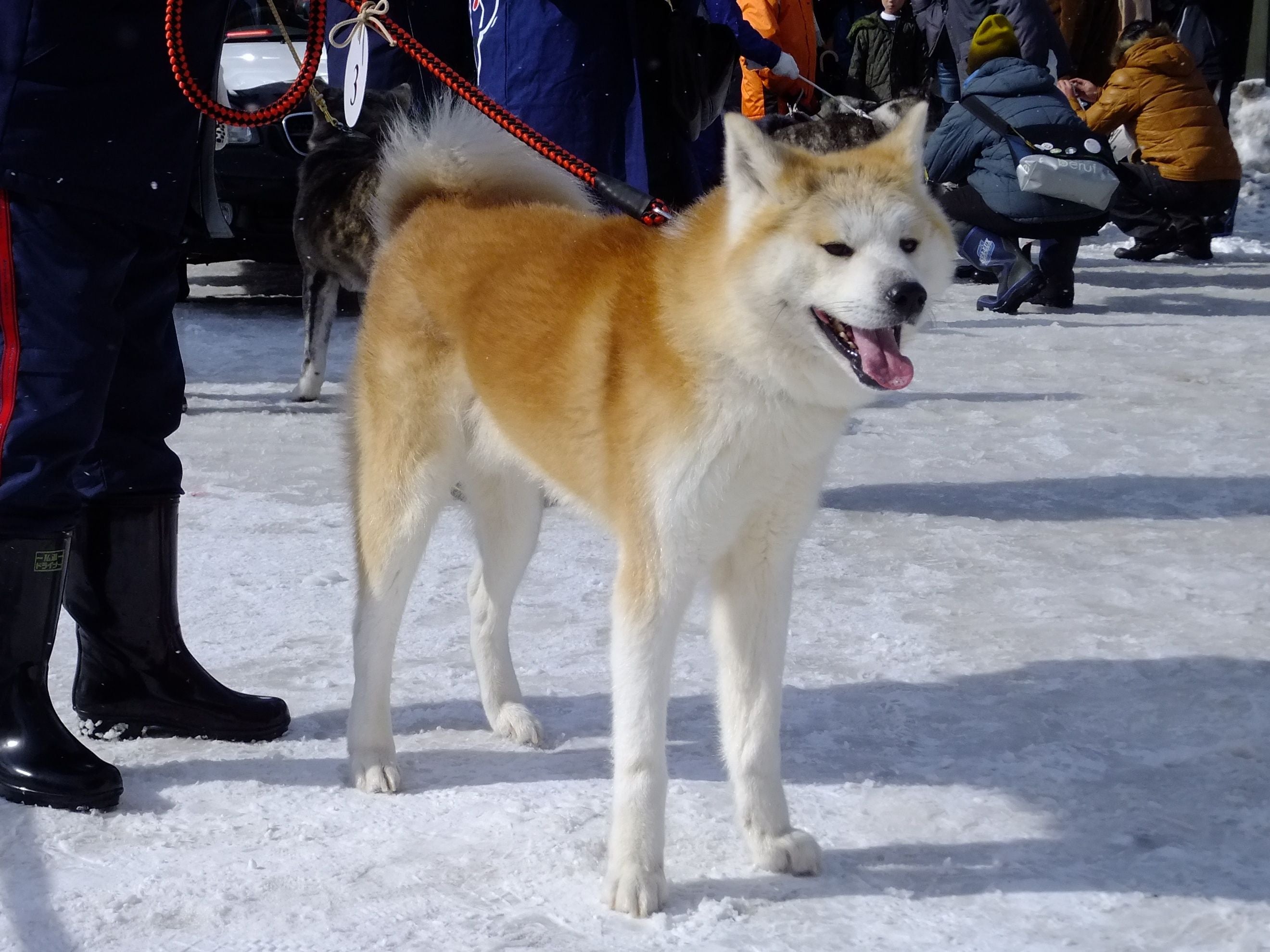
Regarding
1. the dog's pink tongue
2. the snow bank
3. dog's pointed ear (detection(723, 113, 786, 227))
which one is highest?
dog's pointed ear (detection(723, 113, 786, 227))

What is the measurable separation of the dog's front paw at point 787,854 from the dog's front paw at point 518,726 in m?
0.62

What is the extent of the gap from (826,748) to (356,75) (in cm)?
171

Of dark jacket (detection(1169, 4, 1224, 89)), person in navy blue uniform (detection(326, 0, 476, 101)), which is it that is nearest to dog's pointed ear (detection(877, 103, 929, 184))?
person in navy blue uniform (detection(326, 0, 476, 101))

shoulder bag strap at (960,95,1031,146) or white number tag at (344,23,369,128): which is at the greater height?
white number tag at (344,23,369,128)

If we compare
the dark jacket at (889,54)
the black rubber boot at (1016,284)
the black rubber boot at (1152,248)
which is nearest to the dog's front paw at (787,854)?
the black rubber boot at (1016,284)

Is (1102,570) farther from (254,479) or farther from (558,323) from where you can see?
(254,479)

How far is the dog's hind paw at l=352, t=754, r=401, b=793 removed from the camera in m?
2.45

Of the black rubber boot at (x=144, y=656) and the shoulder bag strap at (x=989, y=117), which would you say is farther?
the shoulder bag strap at (x=989, y=117)

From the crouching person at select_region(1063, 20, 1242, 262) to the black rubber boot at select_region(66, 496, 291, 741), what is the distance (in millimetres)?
7566

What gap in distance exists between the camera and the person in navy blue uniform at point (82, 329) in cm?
219

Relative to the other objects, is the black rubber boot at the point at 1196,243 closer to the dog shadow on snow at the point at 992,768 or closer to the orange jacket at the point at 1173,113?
the orange jacket at the point at 1173,113

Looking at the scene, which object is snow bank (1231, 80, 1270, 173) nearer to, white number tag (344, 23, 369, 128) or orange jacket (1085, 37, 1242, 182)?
orange jacket (1085, 37, 1242, 182)

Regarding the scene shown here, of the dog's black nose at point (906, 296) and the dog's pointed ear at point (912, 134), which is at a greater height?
the dog's pointed ear at point (912, 134)

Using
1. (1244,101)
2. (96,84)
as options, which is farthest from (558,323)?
(1244,101)
